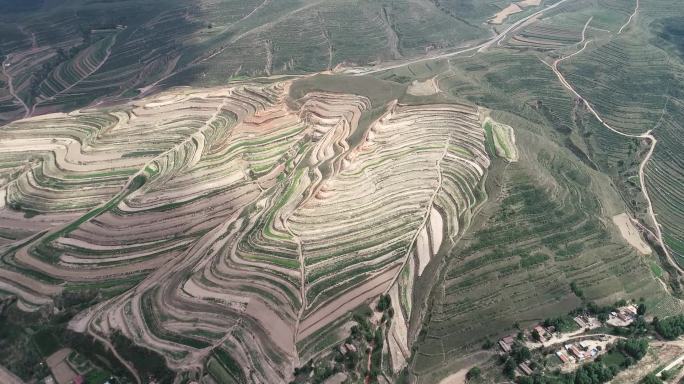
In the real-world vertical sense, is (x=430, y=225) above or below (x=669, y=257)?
above

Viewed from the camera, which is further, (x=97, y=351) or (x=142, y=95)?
(x=142, y=95)

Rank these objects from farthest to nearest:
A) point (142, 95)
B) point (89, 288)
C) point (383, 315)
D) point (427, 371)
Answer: point (142, 95), point (89, 288), point (383, 315), point (427, 371)

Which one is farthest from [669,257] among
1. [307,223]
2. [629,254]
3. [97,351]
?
[97,351]

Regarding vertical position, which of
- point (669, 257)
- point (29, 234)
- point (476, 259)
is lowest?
point (669, 257)

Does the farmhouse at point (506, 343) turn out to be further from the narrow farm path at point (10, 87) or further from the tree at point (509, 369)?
the narrow farm path at point (10, 87)

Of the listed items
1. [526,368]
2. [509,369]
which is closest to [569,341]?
[526,368]

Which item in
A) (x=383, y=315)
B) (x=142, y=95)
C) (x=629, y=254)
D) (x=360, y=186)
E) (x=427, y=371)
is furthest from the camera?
(x=142, y=95)

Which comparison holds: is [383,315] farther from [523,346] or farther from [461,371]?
[523,346]

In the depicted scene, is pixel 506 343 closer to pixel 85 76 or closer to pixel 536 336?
pixel 536 336
